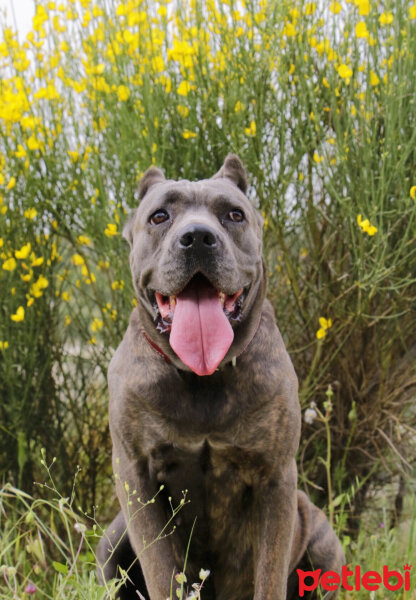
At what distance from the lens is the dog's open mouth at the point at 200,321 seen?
2611 millimetres

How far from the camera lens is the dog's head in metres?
2.63

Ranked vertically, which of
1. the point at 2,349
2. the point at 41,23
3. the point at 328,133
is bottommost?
the point at 2,349

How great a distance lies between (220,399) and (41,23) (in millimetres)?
2261

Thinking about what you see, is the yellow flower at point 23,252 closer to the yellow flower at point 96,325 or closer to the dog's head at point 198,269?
the yellow flower at point 96,325

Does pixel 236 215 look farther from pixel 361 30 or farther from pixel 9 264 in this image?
pixel 9 264

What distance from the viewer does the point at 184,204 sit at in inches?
116

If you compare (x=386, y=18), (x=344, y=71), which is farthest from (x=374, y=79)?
(x=386, y=18)

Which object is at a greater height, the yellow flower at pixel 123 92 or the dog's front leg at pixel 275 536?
the yellow flower at pixel 123 92

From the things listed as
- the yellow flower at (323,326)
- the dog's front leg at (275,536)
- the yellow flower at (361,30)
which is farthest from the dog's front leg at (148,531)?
the yellow flower at (361,30)

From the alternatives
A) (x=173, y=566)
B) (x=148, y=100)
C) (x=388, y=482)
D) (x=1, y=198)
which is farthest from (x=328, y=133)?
(x=173, y=566)

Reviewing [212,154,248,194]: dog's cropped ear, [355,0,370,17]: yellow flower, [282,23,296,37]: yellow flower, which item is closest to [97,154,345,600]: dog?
[212,154,248,194]: dog's cropped ear

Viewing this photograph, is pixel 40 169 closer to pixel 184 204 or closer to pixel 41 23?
pixel 41 23

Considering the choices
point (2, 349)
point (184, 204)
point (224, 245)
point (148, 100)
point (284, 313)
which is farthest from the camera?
point (284, 313)

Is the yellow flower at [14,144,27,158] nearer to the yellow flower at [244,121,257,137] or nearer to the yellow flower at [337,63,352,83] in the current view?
the yellow flower at [244,121,257,137]
